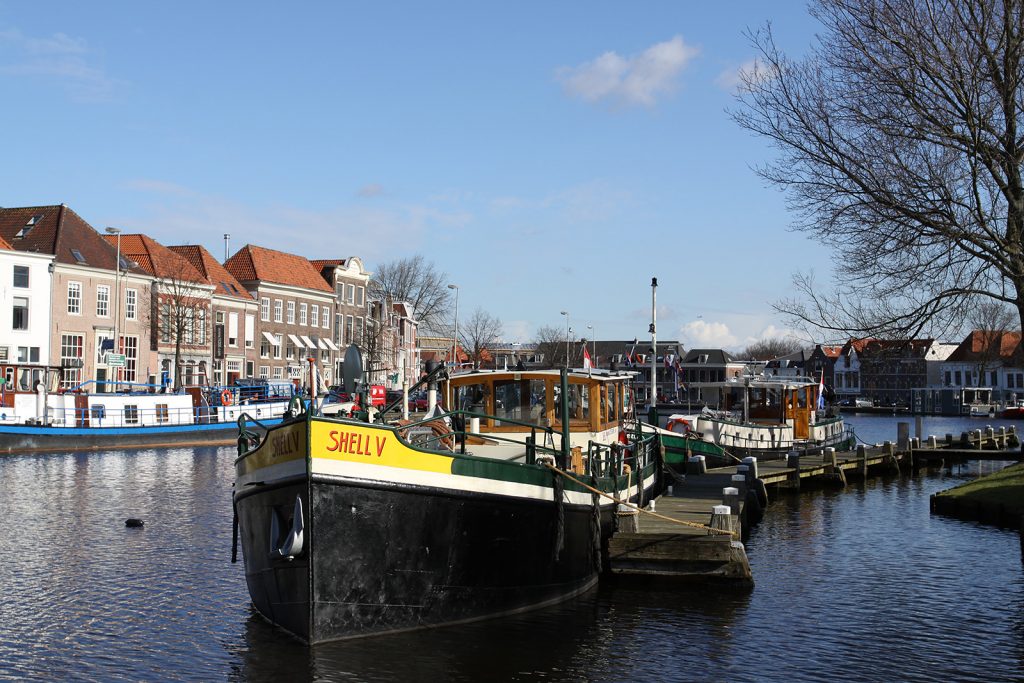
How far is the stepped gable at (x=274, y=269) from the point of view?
7962 centimetres

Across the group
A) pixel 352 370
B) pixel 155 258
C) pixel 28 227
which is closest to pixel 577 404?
pixel 352 370

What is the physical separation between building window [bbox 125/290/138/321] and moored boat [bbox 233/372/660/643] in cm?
5230

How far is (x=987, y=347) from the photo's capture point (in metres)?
118

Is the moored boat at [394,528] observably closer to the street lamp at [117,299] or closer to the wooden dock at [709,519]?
the wooden dock at [709,519]

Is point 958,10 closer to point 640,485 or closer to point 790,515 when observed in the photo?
point 640,485

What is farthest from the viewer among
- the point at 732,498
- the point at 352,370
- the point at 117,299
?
the point at 117,299

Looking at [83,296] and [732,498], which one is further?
[83,296]

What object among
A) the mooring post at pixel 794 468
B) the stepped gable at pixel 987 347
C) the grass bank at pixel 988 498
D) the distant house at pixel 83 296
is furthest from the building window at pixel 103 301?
the stepped gable at pixel 987 347

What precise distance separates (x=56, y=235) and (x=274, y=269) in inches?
857

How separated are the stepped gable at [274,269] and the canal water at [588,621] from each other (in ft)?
179

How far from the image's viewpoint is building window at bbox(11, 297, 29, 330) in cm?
5822

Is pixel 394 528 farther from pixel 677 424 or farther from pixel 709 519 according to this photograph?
pixel 677 424

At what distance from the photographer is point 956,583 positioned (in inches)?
768

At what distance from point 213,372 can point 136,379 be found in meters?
7.25
